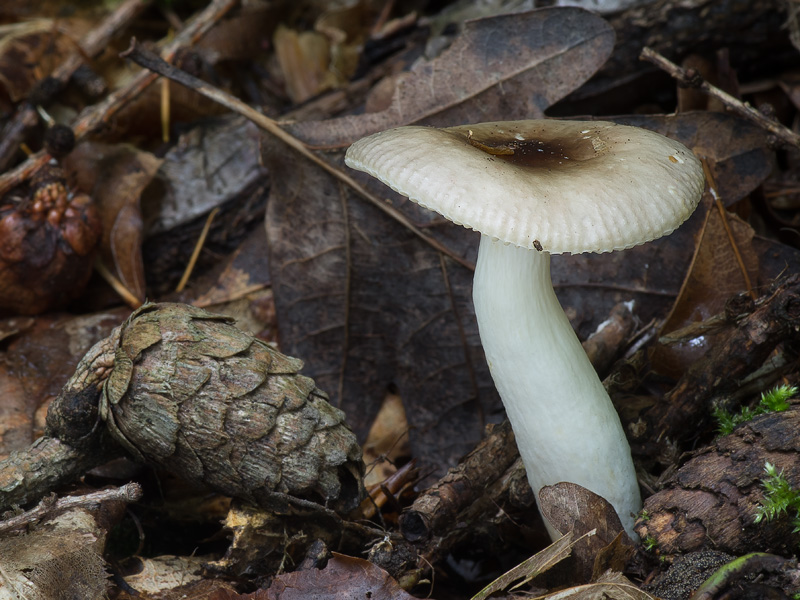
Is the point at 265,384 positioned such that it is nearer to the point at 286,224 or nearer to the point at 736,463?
the point at 286,224

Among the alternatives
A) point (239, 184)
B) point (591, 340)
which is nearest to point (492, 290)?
point (591, 340)

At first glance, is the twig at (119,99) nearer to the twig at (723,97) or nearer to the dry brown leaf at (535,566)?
the twig at (723,97)

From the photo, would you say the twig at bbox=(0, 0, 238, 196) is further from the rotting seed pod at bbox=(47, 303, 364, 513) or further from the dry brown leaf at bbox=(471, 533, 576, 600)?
the dry brown leaf at bbox=(471, 533, 576, 600)

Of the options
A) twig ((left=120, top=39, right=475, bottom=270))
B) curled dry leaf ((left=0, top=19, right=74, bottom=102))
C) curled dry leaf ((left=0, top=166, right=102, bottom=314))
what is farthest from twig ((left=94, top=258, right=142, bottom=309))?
curled dry leaf ((left=0, top=19, right=74, bottom=102))

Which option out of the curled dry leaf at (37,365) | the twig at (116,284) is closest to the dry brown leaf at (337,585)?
the curled dry leaf at (37,365)

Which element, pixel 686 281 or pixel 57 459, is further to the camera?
pixel 686 281

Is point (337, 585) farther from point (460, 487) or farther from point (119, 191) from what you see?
point (119, 191)
